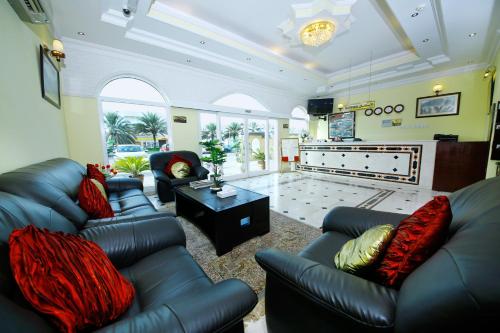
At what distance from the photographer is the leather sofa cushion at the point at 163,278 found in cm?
92

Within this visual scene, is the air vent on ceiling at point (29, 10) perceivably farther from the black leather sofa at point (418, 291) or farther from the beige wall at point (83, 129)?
the black leather sofa at point (418, 291)

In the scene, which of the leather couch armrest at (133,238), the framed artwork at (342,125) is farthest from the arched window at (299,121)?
the leather couch armrest at (133,238)

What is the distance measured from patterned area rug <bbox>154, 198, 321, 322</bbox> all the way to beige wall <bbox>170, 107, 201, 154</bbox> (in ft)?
7.71

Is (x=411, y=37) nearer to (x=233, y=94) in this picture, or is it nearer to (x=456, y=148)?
(x=456, y=148)

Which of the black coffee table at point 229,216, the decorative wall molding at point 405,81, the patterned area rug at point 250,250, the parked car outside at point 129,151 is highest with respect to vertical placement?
the decorative wall molding at point 405,81

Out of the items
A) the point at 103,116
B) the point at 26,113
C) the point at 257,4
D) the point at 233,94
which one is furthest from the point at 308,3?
the point at 103,116

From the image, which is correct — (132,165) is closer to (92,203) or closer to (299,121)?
(92,203)

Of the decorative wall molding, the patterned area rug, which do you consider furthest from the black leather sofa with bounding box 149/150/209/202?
the decorative wall molding

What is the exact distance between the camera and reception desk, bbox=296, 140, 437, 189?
172 inches

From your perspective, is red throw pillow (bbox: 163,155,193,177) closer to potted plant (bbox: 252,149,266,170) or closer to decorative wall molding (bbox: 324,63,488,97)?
potted plant (bbox: 252,149,266,170)

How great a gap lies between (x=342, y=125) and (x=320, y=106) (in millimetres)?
1033

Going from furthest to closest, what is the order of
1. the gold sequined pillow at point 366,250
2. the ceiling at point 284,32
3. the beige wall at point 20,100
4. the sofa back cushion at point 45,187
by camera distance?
the ceiling at point 284,32
the beige wall at point 20,100
the sofa back cushion at point 45,187
the gold sequined pillow at point 366,250

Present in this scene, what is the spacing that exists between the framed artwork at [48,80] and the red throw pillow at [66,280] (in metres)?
2.52

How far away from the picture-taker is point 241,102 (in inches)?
226
